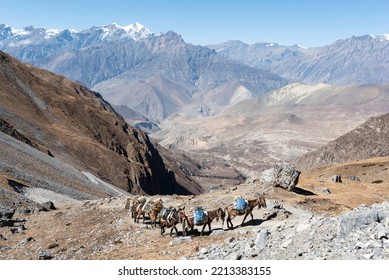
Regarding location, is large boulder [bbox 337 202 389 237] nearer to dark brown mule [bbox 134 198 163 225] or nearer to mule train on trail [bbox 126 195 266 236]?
mule train on trail [bbox 126 195 266 236]

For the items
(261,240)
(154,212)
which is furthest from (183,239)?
(261,240)

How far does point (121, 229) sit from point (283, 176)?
16648 mm

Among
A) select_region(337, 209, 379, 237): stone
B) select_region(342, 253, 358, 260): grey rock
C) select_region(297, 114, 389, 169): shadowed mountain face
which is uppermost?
select_region(337, 209, 379, 237): stone

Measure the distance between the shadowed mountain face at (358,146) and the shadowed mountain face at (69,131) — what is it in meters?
60.2

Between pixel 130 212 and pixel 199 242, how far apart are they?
12.0 m

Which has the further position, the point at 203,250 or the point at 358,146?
the point at 358,146

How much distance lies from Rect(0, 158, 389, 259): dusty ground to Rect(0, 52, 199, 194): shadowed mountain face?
101 feet

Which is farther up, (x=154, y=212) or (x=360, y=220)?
(x=360, y=220)

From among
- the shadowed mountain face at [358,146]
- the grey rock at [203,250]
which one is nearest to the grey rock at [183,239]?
the grey rock at [203,250]

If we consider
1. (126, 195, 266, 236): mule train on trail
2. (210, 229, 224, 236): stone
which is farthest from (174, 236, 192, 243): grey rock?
(210, 229, 224, 236): stone

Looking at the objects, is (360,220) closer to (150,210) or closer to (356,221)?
(356,221)

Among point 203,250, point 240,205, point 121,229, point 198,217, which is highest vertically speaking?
point 240,205

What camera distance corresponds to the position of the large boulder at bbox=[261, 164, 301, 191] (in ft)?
126

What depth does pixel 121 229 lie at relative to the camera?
3019cm
